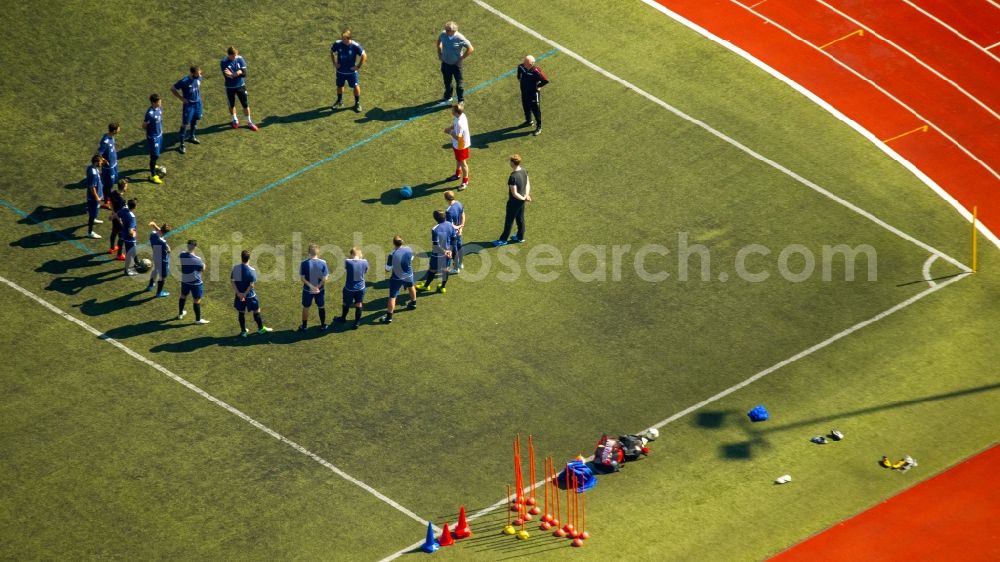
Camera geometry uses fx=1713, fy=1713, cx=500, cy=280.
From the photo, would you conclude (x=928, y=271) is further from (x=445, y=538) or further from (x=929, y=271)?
(x=445, y=538)

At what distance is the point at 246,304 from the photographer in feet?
116

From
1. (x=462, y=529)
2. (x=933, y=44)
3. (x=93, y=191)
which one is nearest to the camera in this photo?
(x=462, y=529)

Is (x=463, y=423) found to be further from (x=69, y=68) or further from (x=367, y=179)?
(x=69, y=68)

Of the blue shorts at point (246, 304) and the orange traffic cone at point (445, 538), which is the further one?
the blue shorts at point (246, 304)

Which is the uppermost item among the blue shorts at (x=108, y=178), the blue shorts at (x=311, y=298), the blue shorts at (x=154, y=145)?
the blue shorts at (x=154, y=145)

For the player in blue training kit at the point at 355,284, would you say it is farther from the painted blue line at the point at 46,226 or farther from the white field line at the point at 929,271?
the white field line at the point at 929,271

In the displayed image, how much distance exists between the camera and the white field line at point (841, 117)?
39269 millimetres

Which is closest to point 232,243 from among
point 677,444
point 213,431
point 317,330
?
point 317,330

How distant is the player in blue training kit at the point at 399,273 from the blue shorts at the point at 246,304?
8.89ft

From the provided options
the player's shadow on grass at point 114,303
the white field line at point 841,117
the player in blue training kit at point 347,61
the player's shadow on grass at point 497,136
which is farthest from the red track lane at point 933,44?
the player's shadow on grass at point 114,303

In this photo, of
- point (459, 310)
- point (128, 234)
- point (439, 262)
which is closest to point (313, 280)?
point (439, 262)

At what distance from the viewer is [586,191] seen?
130 ft

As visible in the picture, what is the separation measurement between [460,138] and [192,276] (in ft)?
23.5

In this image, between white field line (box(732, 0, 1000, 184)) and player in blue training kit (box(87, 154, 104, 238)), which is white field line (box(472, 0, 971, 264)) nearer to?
white field line (box(732, 0, 1000, 184))
